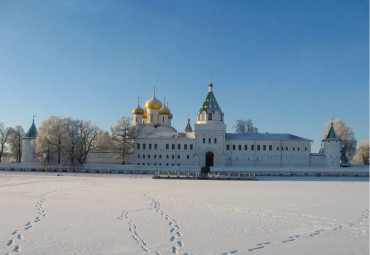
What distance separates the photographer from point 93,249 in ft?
29.8

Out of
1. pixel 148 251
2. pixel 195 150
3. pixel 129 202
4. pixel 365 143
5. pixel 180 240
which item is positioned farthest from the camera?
pixel 365 143

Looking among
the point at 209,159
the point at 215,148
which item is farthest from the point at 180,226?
the point at 209,159

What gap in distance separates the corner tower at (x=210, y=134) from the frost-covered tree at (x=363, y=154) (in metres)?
32.7

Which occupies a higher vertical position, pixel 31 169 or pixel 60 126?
pixel 60 126

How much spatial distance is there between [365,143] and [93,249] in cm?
7127

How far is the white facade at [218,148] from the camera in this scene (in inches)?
2013

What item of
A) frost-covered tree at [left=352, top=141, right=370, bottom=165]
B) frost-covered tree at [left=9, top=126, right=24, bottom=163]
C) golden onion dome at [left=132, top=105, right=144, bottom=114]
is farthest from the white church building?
frost-covered tree at [left=352, top=141, right=370, bottom=165]

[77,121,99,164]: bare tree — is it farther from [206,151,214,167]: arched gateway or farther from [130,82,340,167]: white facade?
[206,151,214,167]: arched gateway

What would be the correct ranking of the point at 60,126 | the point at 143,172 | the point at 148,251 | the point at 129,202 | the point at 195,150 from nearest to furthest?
the point at 148,251
the point at 129,202
the point at 143,172
the point at 60,126
the point at 195,150

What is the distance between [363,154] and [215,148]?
34177 mm

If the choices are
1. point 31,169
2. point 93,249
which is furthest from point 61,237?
point 31,169

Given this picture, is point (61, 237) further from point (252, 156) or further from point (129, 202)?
point (252, 156)

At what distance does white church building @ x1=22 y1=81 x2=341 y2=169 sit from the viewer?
168 ft

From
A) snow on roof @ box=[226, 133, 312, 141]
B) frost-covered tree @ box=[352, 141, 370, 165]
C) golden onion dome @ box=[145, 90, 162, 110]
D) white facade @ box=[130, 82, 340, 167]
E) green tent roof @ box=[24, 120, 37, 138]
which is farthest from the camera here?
frost-covered tree @ box=[352, 141, 370, 165]
